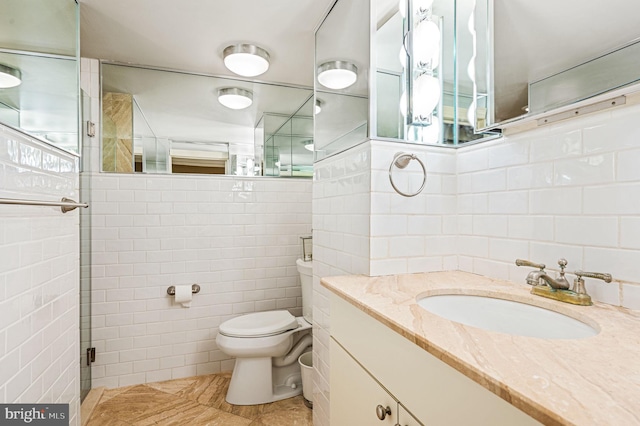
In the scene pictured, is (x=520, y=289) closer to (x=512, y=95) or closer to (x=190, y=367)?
(x=512, y=95)

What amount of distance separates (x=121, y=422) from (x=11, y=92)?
5.71ft

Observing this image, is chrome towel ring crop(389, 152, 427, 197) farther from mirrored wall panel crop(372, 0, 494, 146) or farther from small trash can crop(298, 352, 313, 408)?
small trash can crop(298, 352, 313, 408)

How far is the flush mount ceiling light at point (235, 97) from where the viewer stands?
236cm

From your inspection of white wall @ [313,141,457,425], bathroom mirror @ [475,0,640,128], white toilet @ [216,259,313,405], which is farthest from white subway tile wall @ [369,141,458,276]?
white toilet @ [216,259,313,405]

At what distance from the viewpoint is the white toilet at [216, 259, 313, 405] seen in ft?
6.14

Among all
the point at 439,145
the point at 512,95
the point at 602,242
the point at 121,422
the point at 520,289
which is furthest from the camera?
the point at 121,422

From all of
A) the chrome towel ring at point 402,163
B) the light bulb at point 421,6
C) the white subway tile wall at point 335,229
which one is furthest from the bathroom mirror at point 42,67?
the light bulb at point 421,6

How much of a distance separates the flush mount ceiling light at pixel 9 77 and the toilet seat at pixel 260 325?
1.53m

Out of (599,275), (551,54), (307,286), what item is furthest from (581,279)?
(307,286)

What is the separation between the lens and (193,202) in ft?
7.38

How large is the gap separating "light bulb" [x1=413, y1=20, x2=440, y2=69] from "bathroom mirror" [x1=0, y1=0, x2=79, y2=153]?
5.02ft

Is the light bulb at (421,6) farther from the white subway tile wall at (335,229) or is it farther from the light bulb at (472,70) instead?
the white subway tile wall at (335,229)

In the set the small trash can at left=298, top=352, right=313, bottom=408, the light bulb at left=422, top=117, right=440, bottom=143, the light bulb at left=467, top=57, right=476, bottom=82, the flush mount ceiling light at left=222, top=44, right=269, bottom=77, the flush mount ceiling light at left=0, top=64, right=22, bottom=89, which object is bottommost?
the small trash can at left=298, top=352, right=313, bottom=408

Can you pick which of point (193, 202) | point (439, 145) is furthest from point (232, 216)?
point (439, 145)
